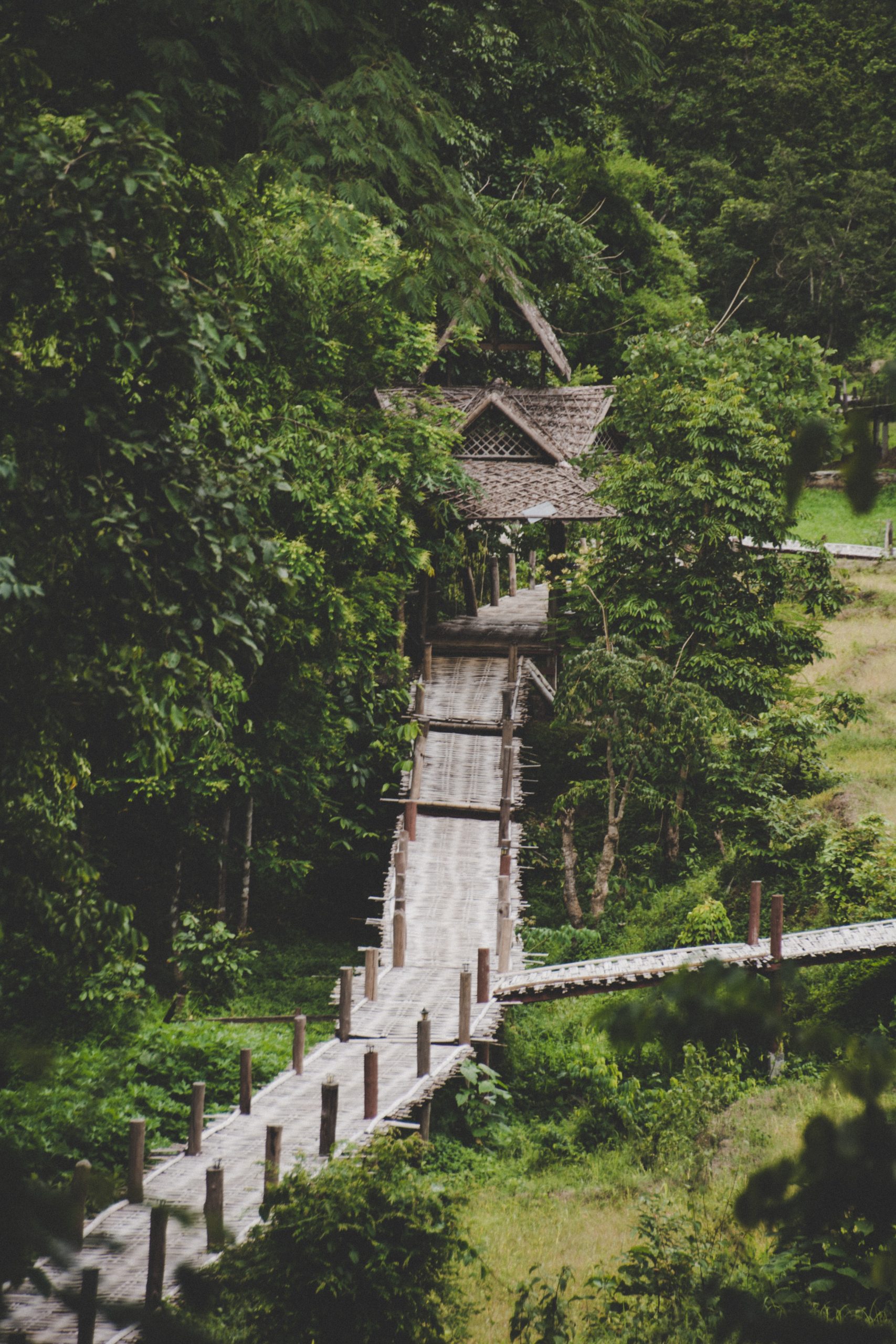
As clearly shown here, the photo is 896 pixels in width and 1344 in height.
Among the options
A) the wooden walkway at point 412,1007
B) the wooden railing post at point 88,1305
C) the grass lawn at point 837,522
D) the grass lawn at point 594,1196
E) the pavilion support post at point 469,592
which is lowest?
the grass lawn at point 594,1196

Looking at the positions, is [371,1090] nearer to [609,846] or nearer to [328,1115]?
[328,1115]

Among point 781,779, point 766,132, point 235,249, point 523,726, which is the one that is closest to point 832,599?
point 781,779

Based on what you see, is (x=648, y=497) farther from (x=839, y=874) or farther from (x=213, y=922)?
(x=213, y=922)

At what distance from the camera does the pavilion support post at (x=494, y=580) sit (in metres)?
21.0

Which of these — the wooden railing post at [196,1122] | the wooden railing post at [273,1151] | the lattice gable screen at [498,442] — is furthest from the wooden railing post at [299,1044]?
the lattice gable screen at [498,442]

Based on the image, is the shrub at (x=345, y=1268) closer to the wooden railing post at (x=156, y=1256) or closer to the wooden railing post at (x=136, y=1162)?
the wooden railing post at (x=156, y=1256)

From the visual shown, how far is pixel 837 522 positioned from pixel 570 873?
66.2ft

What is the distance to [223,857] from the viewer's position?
1395 cm

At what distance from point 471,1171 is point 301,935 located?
616 centimetres

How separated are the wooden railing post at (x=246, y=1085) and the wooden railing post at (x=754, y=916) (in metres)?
5.54

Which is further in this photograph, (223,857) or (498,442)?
(498,442)

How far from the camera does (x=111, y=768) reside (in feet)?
37.3

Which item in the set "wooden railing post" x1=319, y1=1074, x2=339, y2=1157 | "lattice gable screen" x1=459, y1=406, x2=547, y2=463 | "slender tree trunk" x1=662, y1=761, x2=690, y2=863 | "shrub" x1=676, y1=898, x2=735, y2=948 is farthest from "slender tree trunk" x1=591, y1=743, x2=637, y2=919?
"wooden railing post" x1=319, y1=1074, x2=339, y2=1157

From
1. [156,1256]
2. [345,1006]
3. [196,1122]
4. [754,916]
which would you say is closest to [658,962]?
[754,916]
